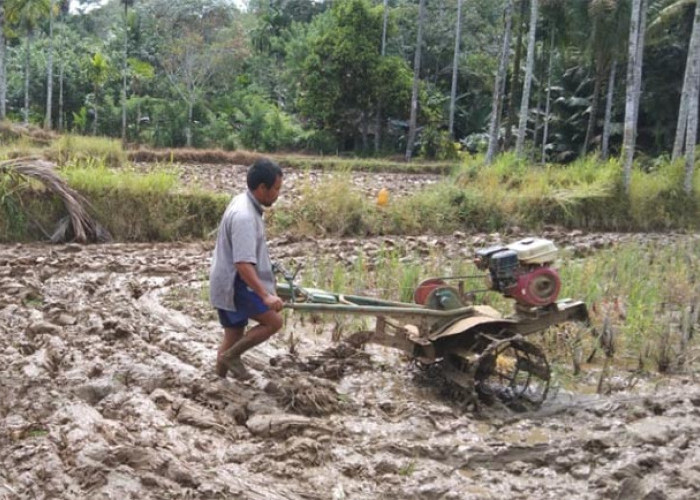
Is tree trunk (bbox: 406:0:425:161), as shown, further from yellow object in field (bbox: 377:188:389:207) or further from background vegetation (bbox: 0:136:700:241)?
yellow object in field (bbox: 377:188:389:207)

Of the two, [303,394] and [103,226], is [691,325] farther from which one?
[103,226]

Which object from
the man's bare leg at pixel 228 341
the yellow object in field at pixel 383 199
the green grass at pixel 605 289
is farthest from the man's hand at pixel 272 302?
the yellow object in field at pixel 383 199

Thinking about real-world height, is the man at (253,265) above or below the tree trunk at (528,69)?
below

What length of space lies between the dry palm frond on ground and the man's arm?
560cm

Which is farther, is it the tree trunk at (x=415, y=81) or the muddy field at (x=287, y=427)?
the tree trunk at (x=415, y=81)

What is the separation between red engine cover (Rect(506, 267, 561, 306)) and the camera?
422 cm

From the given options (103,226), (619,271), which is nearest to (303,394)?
(619,271)

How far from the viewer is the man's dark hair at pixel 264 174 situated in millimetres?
4035

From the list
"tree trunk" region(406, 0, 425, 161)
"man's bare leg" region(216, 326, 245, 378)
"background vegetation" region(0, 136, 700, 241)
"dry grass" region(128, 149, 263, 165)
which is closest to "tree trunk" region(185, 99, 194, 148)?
"dry grass" region(128, 149, 263, 165)

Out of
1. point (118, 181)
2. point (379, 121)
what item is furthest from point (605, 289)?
point (379, 121)

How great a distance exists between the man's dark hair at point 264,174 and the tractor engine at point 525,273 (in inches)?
50.8

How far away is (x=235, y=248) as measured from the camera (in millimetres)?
3922

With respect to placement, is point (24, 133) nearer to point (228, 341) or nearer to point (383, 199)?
point (383, 199)

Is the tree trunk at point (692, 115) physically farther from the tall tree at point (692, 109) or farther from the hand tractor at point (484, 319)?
the hand tractor at point (484, 319)
